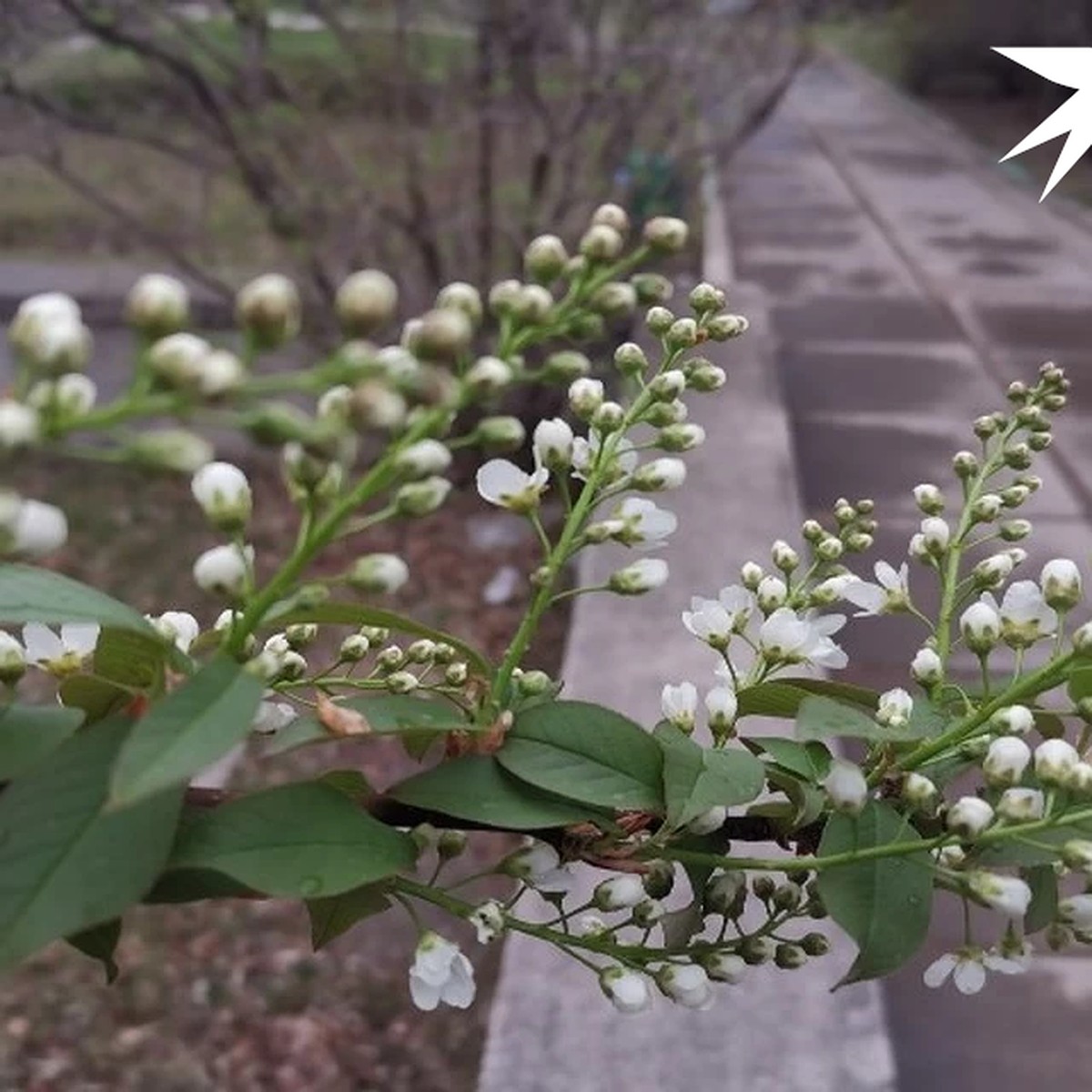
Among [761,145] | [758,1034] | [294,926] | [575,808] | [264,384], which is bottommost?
[761,145]

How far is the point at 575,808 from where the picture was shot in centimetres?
69

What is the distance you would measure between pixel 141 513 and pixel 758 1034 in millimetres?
3726

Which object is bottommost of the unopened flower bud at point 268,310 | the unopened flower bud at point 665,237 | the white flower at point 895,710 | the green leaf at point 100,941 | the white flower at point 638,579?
the green leaf at point 100,941

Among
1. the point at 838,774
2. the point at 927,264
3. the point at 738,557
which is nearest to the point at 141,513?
the point at 738,557

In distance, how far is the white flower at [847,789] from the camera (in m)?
0.67

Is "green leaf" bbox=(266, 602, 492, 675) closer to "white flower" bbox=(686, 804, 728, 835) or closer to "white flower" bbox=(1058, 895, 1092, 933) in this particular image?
"white flower" bbox=(686, 804, 728, 835)

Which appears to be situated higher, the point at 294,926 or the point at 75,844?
the point at 75,844

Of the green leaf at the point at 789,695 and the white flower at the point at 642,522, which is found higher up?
the white flower at the point at 642,522

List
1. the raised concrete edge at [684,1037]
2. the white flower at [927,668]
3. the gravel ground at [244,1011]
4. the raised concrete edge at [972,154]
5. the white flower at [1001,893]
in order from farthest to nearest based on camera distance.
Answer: the raised concrete edge at [972,154]
the gravel ground at [244,1011]
the raised concrete edge at [684,1037]
the white flower at [927,668]
the white flower at [1001,893]

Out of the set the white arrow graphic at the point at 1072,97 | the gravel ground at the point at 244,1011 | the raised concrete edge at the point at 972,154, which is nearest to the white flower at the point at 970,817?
the white arrow graphic at the point at 1072,97

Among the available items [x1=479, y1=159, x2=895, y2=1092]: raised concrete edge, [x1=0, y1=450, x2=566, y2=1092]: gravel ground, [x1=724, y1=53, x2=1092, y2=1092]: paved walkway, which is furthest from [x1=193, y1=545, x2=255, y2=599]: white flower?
[x1=0, y1=450, x2=566, y2=1092]: gravel ground

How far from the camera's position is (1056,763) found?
66cm

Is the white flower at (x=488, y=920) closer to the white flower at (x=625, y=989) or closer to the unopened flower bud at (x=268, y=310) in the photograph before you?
the white flower at (x=625, y=989)

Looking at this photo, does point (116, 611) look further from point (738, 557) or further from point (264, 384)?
point (738, 557)
